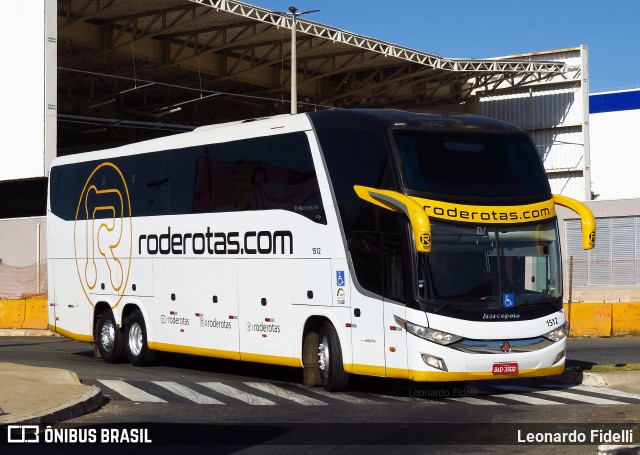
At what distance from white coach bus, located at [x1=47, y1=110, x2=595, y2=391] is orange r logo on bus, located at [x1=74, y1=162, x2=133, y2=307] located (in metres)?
1.02

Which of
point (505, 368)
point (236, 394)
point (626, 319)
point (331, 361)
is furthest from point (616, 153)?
point (236, 394)

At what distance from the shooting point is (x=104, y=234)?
23.4 meters

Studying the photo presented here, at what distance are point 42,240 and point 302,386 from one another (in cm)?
2015

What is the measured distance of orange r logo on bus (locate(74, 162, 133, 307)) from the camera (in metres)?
22.8

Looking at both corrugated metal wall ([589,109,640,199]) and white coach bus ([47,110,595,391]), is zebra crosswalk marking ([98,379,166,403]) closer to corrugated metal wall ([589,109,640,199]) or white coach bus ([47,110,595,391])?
white coach bus ([47,110,595,391])

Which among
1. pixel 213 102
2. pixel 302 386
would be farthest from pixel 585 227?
pixel 213 102

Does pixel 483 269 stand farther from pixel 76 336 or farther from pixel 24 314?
pixel 24 314

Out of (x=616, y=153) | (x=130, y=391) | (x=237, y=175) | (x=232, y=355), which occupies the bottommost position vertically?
(x=130, y=391)

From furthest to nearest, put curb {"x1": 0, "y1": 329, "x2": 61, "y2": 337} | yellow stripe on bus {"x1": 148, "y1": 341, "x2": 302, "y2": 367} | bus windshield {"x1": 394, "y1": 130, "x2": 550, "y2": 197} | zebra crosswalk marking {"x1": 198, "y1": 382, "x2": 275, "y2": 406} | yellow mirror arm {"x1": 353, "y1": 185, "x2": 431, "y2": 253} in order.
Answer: curb {"x1": 0, "y1": 329, "x2": 61, "y2": 337}
yellow stripe on bus {"x1": 148, "y1": 341, "x2": 302, "y2": 367}
bus windshield {"x1": 394, "y1": 130, "x2": 550, "y2": 197}
zebra crosswalk marking {"x1": 198, "y1": 382, "x2": 275, "y2": 406}
yellow mirror arm {"x1": 353, "y1": 185, "x2": 431, "y2": 253}

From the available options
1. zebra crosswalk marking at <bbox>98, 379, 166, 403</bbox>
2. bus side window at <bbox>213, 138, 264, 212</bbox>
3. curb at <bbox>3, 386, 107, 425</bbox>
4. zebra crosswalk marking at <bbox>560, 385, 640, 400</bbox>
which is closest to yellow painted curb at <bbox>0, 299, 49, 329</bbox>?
bus side window at <bbox>213, 138, 264, 212</bbox>

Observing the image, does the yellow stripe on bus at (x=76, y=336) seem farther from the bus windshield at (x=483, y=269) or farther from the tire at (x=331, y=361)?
the bus windshield at (x=483, y=269)

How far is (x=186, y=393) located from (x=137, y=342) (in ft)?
18.4

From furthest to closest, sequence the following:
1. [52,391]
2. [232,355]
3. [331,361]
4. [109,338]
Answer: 1. [109,338]
2. [232,355]
3. [331,361]
4. [52,391]

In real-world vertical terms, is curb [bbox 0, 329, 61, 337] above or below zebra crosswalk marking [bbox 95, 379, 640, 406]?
above
